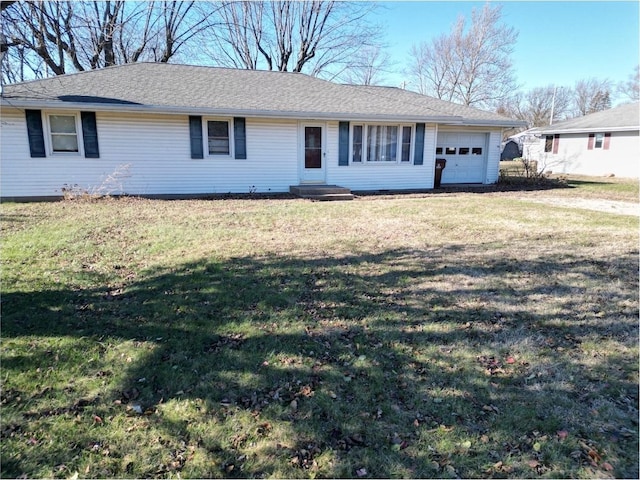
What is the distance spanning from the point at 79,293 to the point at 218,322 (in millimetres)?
1754

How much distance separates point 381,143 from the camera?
46.7ft

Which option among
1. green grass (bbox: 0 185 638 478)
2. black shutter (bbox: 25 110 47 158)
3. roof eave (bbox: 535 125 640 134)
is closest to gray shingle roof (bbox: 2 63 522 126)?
black shutter (bbox: 25 110 47 158)

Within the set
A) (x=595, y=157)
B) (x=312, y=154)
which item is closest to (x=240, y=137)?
(x=312, y=154)

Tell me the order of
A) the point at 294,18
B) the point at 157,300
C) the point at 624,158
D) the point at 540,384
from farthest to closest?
1. the point at 294,18
2. the point at 624,158
3. the point at 157,300
4. the point at 540,384

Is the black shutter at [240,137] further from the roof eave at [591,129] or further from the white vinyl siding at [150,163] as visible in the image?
the roof eave at [591,129]

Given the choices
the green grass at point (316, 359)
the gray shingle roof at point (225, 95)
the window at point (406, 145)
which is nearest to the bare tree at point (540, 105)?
the gray shingle roof at point (225, 95)

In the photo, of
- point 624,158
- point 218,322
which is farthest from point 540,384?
point 624,158

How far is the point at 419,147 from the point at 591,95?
179ft

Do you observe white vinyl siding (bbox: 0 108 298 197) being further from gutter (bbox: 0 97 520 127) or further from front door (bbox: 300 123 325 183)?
gutter (bbox: 0 97 520 127)

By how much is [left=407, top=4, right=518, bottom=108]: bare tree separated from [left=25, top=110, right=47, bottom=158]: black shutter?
32.6 metres

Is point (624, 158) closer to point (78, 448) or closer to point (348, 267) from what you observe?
point (348, 267)

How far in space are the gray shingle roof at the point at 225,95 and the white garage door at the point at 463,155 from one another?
932 millimetres

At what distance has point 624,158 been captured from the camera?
22531 mm

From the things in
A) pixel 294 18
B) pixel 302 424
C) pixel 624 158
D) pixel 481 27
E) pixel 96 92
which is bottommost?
pixel 302 424
